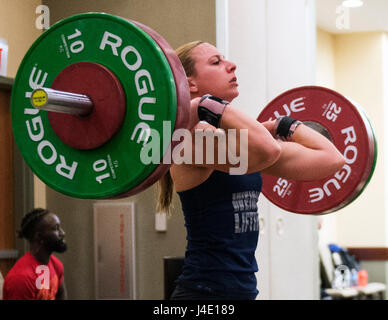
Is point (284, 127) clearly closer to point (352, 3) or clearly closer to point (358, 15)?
point (352, 3)

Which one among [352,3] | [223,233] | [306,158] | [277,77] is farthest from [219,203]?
[352,3]

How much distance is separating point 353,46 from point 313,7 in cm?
297

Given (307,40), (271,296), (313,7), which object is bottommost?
(271,296)

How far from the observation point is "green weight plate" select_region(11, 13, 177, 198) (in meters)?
1.08

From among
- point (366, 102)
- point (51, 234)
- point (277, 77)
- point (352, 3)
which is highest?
point (352, 3)

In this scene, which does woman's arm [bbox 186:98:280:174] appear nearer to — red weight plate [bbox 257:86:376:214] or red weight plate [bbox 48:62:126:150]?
red weight plate [bbox 48:62:126:150]

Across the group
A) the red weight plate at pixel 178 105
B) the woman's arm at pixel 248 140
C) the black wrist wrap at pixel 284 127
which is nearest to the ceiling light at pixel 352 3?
the black wrist wrap at pixel 284 127

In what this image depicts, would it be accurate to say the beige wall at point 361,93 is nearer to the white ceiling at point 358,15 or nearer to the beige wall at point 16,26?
the white ceiling at point 358,15

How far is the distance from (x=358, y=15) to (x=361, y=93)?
1239 millimetres

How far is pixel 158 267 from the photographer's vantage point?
9.82 feet

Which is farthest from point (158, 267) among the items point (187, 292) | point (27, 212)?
point (187, 292)

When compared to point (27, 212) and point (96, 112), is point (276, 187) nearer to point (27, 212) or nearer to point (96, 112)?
point (96, 112)

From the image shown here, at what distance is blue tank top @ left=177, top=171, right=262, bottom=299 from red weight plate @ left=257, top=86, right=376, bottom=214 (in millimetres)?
324

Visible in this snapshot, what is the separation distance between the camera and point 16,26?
3066mm
